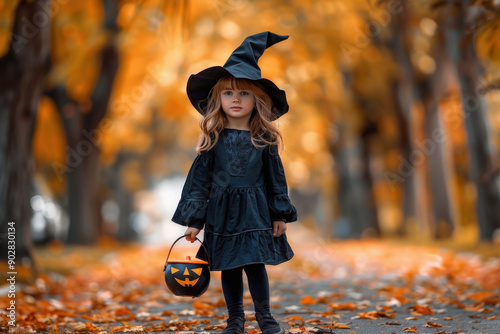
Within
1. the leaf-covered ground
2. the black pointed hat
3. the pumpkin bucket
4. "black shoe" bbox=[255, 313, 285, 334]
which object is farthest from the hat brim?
the leaf-covered ground

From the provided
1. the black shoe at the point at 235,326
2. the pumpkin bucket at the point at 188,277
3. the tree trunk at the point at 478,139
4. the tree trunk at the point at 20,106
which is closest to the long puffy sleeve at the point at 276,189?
the pumpkin bucket at the point at 188,277

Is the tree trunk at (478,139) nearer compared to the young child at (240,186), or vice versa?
the young child at (240,186)

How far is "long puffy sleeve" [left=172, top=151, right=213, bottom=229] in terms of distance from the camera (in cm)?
402

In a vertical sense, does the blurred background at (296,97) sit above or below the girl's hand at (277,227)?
above

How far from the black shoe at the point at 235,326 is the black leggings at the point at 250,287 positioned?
0.04 meters

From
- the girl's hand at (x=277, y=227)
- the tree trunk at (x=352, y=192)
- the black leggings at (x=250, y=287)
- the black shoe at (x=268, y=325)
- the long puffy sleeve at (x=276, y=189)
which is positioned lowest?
the black shoe at (x=268, y=325)

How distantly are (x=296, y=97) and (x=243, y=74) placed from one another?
1265cm

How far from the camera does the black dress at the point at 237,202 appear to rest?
3934 millimetres

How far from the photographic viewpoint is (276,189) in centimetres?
409

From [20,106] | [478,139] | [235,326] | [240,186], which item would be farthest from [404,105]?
[235,326]

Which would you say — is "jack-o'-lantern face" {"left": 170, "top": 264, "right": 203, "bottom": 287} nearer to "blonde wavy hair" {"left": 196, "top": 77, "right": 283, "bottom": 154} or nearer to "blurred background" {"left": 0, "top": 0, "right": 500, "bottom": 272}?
"blonde wavy hair" {"left": 196, "top": 77, "right": 283, "bottom": 154}

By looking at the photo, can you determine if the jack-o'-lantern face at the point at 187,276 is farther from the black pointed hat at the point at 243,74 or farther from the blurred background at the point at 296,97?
the blurred background at the point at 296,97

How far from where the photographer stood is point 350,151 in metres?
19.0

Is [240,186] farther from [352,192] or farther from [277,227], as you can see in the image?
[352,192]
